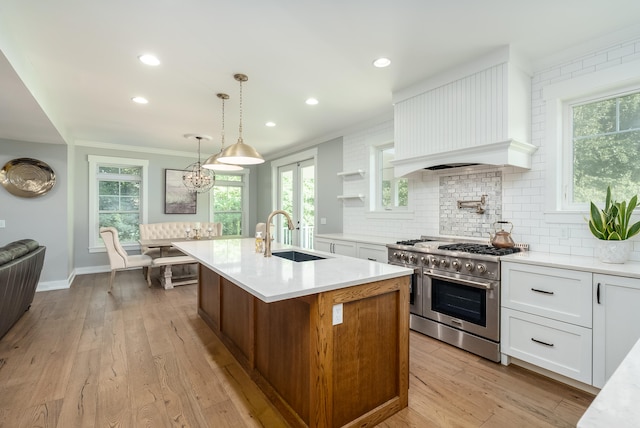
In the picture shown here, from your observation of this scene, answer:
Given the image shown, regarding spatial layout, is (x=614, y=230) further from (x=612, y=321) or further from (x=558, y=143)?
(x=558, y=143)

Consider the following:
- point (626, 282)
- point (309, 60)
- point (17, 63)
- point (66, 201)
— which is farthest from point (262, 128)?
point (626, 282)

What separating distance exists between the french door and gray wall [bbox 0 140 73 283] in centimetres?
374

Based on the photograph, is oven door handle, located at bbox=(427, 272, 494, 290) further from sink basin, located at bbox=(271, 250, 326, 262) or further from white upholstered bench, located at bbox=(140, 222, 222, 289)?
white upholstered bench, located at bbox=(140, 222, 222, 289)

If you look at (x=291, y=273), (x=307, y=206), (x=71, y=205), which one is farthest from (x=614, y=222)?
(x=71, y=205)

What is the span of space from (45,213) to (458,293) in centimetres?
588

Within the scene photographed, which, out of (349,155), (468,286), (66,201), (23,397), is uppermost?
(349,155)

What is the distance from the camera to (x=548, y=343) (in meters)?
2.29

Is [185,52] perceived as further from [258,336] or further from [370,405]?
[370,405]

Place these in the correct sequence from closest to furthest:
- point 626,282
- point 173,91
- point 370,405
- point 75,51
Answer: point 370,405 → point 626,282 → point 75,51 → point 173,91

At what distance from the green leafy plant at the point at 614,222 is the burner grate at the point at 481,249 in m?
0.60

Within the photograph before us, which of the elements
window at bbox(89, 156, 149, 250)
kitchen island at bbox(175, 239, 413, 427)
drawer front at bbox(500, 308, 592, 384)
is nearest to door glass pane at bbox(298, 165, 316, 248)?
window at bbox(89, 156, 149, 250)

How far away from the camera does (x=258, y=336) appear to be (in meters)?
2.29

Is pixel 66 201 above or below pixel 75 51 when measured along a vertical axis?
below

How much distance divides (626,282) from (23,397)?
13.2 ft
